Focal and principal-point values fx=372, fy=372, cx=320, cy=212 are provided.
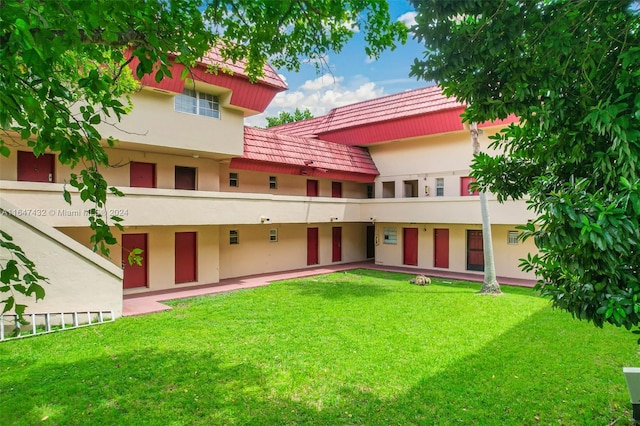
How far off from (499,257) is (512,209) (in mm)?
2745

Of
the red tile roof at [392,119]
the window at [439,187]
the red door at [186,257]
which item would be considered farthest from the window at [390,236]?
the red door at [186,257]

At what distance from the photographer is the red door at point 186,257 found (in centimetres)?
1514

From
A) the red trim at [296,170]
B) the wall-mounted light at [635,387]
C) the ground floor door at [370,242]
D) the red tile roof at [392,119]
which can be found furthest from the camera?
the ground floor door at [370,242]

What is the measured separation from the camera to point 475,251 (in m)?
18.4

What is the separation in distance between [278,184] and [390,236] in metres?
7.15

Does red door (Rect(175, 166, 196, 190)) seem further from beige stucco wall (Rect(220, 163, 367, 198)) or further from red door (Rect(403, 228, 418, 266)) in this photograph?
red door (Rect(403, 228, 418, 266))

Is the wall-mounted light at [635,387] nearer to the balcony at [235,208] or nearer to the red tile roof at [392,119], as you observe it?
the balcony at [235,208]

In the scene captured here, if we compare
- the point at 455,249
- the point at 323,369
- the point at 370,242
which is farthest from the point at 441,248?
the point at 323,369

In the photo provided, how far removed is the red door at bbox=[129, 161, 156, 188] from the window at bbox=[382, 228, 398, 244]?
12634mm

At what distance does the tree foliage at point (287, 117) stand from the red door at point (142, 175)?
33.4 metres

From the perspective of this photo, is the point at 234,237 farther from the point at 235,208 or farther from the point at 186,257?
the point at 235,208

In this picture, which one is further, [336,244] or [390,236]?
[336,244]

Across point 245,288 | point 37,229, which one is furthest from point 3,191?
point 245,288

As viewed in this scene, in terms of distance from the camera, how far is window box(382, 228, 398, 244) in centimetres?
2105
